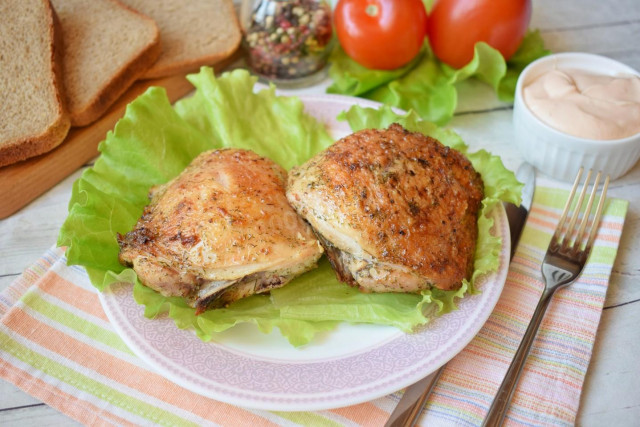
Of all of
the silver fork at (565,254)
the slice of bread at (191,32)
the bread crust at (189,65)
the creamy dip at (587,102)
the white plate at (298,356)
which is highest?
the slice of bread at (191,32)

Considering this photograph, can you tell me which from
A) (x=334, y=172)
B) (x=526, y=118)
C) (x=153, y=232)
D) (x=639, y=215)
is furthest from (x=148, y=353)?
(x=639, y=215)

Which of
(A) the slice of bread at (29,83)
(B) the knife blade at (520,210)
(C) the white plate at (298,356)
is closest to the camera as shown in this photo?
(C) the white plate at (298,356)

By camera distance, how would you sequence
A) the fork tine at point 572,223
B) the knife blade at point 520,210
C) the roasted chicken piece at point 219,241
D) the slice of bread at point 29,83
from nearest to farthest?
the roasted chicken piece at point 219,241 < the fork tine at point 572,223 < the knife blade at point 520,210 < the slice of bread at point 29,83

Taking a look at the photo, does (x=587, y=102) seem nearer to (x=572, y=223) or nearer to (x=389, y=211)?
(x=572, y=223)

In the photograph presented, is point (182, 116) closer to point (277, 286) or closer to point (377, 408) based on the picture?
point (277, 286)

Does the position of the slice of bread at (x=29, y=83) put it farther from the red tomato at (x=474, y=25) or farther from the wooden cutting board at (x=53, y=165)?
the red tomato at (x=474, y=25)

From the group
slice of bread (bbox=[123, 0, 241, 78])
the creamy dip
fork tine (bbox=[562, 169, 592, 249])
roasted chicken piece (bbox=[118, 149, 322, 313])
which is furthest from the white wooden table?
slice of bread (bbox=[123, 0, 241, 78])

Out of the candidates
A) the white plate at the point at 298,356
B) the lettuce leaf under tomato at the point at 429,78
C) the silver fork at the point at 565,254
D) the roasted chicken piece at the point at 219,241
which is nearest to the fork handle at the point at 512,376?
the silver fork at the point at 565,254

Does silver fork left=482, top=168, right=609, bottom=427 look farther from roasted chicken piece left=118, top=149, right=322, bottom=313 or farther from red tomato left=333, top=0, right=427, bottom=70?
red tomato left=333, top=0, right=427, bottom=70
